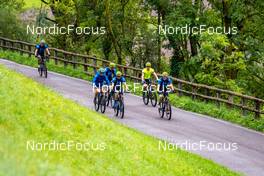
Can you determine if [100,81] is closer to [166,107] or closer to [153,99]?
[166,107]

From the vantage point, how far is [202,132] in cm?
1908

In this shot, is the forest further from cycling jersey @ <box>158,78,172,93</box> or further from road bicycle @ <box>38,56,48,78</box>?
road bicycle @ <box>38,56,48,78</box>

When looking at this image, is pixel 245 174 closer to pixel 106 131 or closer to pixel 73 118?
pixel 106 131

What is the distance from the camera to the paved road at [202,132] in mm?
15844

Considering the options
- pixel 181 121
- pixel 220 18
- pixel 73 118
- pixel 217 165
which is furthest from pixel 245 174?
pixel 220 18

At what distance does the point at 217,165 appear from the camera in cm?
1452

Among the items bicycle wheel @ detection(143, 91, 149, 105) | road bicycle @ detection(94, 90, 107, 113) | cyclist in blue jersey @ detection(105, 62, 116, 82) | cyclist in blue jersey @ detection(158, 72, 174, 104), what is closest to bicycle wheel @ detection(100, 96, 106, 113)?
road bicycle @ detection(94, 90, 107, 113)

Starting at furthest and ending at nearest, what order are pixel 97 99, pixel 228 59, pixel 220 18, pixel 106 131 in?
pixel 220 18, pixel 228 59, pixel 97 99, pixel 106 131

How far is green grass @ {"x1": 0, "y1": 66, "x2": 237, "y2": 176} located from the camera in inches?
316

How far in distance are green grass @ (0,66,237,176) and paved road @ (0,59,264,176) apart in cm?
131

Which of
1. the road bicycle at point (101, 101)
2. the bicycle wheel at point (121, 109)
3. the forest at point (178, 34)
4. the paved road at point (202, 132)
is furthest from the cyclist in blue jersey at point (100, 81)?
the forest at point (178, 34)

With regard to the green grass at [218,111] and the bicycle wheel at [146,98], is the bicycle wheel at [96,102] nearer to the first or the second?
the bicycle wheel at [146,98]

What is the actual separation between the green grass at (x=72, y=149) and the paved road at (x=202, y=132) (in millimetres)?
1311

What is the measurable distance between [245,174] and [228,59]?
14504 mm
